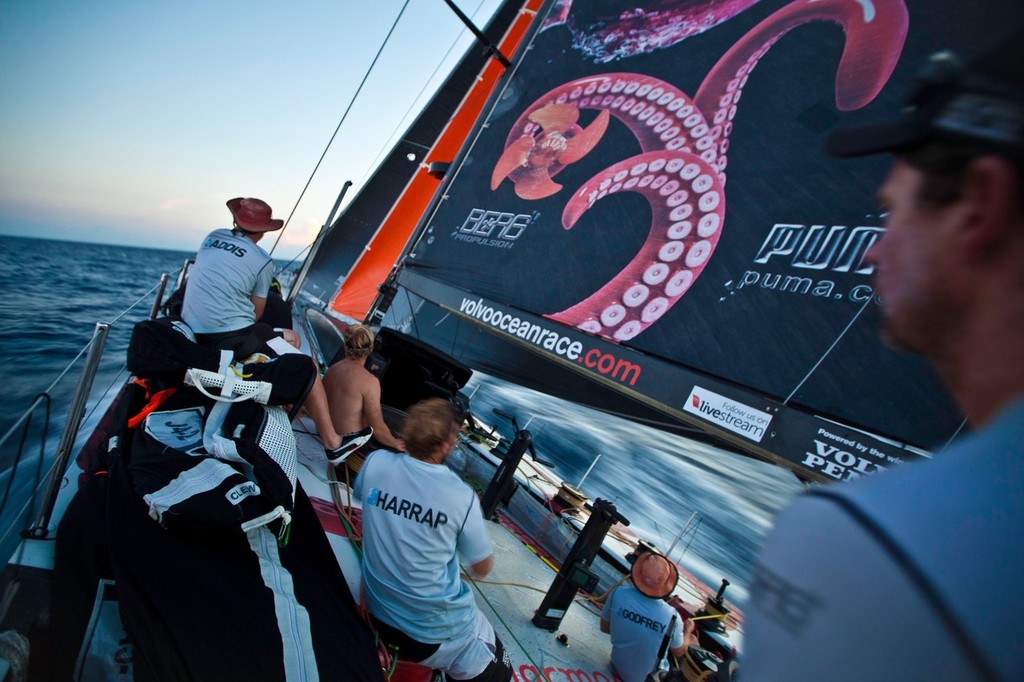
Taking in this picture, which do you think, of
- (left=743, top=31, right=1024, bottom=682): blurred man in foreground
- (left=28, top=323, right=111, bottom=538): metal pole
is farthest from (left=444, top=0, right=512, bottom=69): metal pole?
(left=743, top=31, right=1024, bottom=682): blurred man in foreground

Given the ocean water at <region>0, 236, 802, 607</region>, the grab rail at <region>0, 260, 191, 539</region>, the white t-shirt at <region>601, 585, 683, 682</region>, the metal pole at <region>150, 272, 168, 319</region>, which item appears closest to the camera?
the grab rail at <region>0, 260, 191, 539</region>

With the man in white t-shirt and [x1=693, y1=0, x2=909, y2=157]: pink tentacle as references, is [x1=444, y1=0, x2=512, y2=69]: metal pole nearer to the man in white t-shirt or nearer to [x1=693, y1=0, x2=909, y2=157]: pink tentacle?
[x1=693, y1=0, x2=909, y2=157]: pink tentacle

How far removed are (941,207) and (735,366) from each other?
60.6 inches

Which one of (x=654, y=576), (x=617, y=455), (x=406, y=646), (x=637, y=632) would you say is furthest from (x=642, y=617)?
(x=617, y=455)

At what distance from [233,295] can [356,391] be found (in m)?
0.79

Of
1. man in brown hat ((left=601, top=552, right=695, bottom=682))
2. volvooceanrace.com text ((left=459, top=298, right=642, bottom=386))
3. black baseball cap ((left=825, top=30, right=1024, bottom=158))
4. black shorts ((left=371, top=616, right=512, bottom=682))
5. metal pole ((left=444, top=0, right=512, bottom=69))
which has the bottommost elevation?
black shorts ((left=371, top=616, right=512, bottom=682))

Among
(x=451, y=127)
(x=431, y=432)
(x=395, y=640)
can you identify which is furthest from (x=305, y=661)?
(x=451, y=127)

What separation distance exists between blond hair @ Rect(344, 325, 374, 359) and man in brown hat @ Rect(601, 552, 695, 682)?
68.0 inches

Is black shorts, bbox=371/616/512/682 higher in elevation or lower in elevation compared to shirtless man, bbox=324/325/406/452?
lower

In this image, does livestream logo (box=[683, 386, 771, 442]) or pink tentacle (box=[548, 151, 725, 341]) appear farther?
pink tentacle (box=[548, 151, 725, 341])

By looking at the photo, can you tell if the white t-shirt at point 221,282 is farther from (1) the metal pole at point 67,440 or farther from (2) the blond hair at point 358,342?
(1) the metal pole at point 67,440

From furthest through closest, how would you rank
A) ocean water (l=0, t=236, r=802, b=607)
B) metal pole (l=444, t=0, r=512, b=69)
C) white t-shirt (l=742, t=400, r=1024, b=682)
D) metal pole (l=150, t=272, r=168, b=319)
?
ocean water (l=0, t=236, r=802, b=607) → metal pole (l=444, t=0, r=512, b=69) → metal pole (l=150, t=272, r=168, b=319) → white t-shirt (l=742, t=400, r=1024, b=682)

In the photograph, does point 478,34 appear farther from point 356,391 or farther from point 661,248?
point 356,391

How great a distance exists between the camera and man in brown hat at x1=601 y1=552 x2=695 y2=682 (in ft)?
7.84
